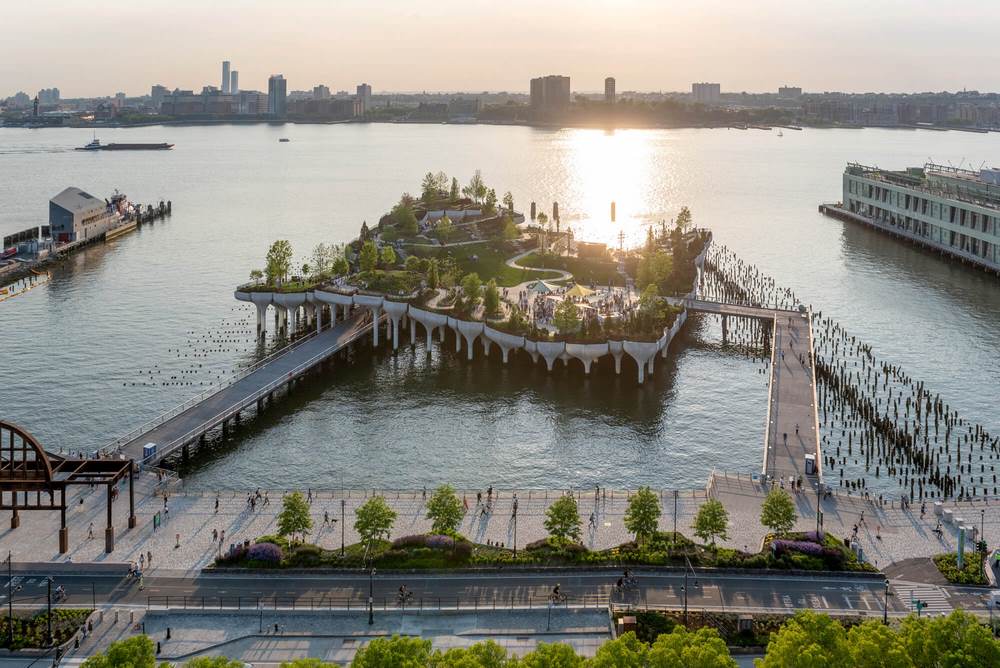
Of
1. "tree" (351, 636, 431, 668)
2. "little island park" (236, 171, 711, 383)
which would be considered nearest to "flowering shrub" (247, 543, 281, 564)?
"tree" (351, 636, 431, 668)

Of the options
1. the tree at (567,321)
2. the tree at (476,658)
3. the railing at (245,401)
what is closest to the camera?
the tree at (476,658)

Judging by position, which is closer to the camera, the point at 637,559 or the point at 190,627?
the point at 190,627

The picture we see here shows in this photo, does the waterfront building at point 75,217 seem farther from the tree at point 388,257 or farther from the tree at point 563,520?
the tree at point 563,520

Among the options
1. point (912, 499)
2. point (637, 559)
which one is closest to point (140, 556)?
point (637, 559)

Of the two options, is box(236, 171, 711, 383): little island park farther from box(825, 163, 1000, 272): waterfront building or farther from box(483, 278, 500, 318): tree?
box(825, 163, 1000, 272): waterfront building

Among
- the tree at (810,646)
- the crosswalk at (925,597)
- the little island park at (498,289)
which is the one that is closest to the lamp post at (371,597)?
the tree at (810,646)

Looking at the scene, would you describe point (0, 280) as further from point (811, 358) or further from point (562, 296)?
point (811, 358)

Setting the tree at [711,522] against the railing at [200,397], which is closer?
the tree at [711,522]

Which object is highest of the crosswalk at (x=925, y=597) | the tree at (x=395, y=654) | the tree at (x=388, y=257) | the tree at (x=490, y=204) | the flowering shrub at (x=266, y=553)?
the tree at (x=490, y=204)
